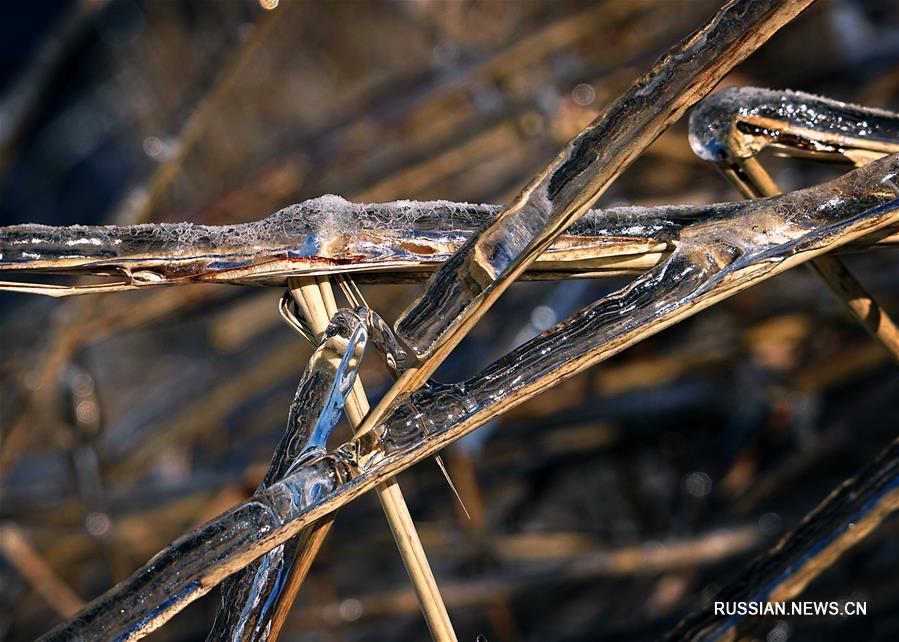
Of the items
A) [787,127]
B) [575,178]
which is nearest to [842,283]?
[787,127]

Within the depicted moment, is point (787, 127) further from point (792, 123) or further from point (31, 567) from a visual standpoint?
point (31, 567)

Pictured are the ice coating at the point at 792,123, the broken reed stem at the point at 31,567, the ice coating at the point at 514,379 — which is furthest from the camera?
the broken reed stem at the point at 31,567

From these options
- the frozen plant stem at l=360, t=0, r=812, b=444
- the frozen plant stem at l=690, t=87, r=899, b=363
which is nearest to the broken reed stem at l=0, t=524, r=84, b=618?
the frozen plant stem at l=360, t=0, r=812, b=444

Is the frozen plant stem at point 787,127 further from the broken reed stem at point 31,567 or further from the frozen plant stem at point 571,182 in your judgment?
the broken reed stem at point 31,567

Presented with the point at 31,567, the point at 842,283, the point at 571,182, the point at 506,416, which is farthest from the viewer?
the point at 506,416

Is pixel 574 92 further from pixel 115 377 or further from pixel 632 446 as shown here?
pixel 115 377

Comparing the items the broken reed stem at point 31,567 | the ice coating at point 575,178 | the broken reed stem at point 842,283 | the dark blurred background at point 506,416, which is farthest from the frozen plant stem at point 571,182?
the broken reed stem at point 31,567

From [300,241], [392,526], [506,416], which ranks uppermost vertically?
[506,416]
